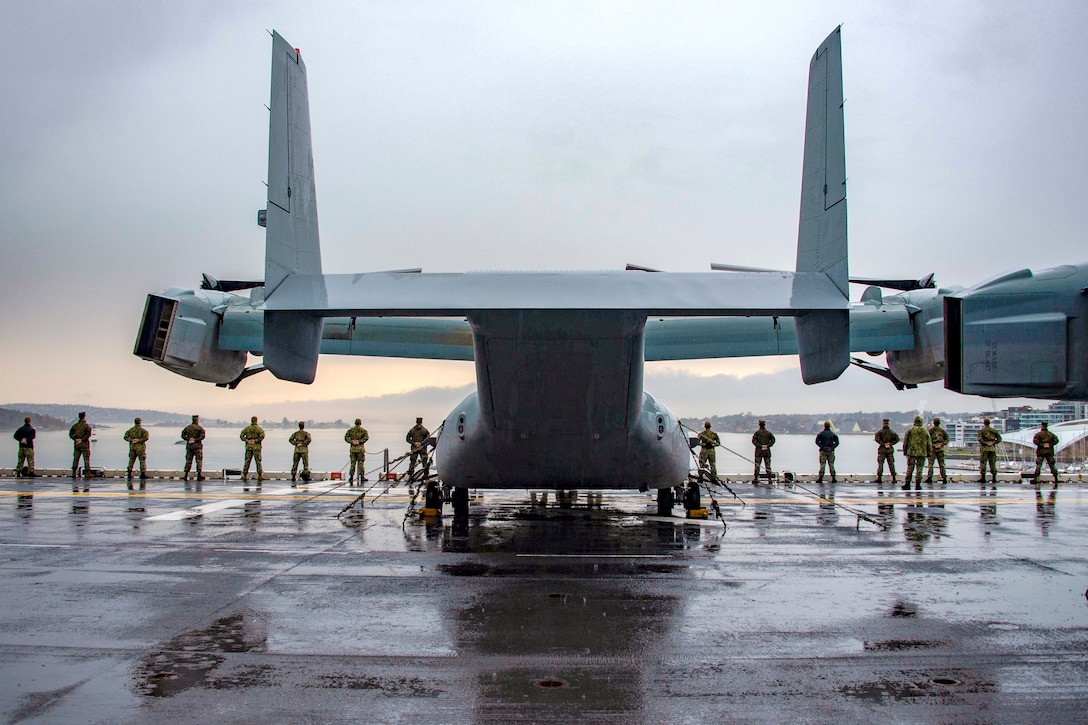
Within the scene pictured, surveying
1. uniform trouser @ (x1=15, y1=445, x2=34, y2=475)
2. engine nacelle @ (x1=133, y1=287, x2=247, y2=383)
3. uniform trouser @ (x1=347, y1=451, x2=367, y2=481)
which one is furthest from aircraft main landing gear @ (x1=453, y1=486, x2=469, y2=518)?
uniform trouser @ (x1=15, y1=445, x2=34, y2=475)

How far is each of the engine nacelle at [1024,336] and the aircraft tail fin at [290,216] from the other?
19.6 feet

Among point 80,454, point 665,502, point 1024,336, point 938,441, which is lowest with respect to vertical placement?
point 665,502

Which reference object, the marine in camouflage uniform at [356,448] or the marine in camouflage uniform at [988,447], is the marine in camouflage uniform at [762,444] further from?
the marine in camouflage uniform at [356,448]

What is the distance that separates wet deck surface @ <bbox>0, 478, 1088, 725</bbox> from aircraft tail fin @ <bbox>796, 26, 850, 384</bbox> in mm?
2326

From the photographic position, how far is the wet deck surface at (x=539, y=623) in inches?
180

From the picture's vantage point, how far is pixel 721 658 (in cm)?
545

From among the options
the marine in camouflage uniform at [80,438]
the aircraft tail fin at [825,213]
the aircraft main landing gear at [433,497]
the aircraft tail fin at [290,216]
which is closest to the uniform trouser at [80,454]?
the marine in camouflage uniform at [80,438]

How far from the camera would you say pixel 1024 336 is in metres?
5.83

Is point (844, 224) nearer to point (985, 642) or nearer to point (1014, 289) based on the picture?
point (1014, 289)

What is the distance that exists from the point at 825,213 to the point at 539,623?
4.85 meters

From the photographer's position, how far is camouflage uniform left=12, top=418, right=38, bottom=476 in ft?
71.4

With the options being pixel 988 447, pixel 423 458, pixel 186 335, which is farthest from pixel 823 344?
pixel 988 447

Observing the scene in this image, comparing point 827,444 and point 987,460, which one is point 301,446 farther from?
point 987,460

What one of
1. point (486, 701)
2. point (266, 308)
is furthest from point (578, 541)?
point (486, 701)
